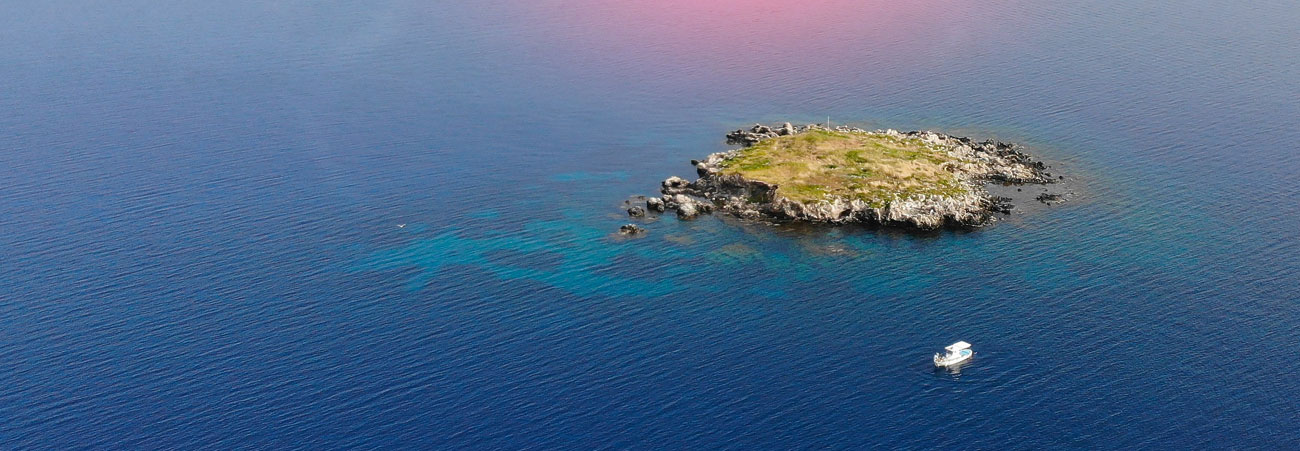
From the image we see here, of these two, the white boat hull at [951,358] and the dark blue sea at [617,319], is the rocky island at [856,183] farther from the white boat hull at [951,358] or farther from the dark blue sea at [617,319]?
the white boat hull at [951,358]

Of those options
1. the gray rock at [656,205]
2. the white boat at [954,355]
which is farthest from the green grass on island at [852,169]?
the white boat at [954,355]

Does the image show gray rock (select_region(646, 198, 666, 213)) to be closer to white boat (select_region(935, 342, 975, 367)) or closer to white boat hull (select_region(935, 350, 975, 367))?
white boat (select_region(935, 342, 975, 367))

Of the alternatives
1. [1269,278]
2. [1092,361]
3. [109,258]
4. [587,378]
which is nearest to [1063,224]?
[1269,278]

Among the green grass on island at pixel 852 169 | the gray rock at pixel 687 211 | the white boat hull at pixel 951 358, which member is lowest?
the white boat hull at pixel 951 358

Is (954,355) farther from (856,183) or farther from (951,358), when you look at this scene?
(856,183)

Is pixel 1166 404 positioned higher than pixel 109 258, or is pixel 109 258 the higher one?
pixel 109 258

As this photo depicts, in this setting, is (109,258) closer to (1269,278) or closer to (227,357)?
(227,357)
